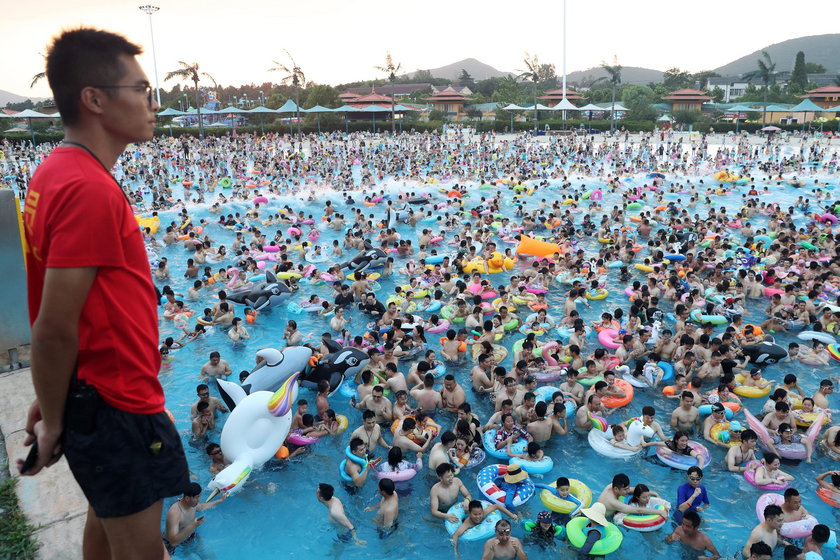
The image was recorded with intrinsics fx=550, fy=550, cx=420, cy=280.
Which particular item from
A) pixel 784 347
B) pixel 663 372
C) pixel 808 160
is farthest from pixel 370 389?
pixel 808 160

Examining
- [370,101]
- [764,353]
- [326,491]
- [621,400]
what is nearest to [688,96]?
[370,101]

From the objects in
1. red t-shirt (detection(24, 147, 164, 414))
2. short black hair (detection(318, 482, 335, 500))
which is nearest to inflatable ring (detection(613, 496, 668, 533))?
short black hair (detection(318, 482, 335, 500))

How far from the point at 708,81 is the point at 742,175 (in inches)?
3487

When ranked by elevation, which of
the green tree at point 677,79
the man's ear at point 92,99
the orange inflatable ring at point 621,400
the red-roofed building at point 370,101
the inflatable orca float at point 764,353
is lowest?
the orange inflatable ring at point 621,400

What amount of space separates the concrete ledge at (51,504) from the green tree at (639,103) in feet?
175

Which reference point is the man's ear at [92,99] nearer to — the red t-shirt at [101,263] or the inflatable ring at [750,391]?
the red t-shirt at [101,263]

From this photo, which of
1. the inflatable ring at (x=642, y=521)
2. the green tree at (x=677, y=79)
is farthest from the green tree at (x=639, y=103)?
the inflatable ring at (x=642, y=521)

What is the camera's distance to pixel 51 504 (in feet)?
15.2

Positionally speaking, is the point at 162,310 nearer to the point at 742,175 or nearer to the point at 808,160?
the point at 742,175

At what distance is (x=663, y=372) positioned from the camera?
29.6 ft

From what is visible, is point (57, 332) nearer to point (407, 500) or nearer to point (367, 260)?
point (407, 500)

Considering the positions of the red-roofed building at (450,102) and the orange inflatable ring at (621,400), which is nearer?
the orange inflatable ring at (621,400)

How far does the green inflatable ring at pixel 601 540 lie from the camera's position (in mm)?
5621

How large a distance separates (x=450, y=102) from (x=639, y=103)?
69.0 ft
